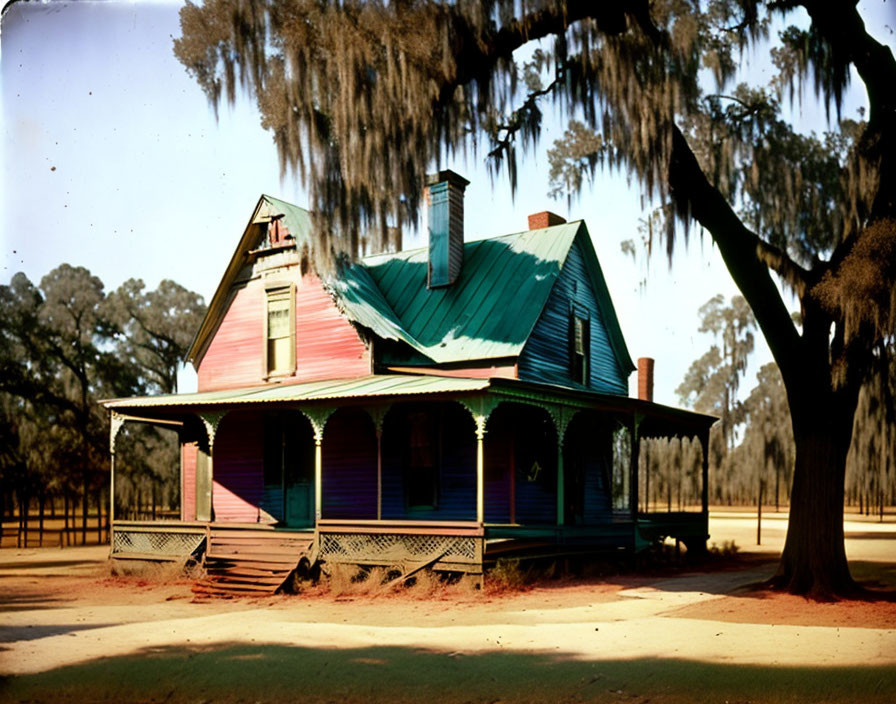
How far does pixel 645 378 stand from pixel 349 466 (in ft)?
49.3

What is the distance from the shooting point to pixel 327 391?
1858 centimetres

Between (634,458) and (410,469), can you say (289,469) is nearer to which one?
(410,469)

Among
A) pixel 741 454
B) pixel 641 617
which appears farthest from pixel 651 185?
pixel 741 454

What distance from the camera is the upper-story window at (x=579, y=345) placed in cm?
2320

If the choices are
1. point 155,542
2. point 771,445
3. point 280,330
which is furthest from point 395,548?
Answer: point 771,445

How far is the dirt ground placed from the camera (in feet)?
29.2

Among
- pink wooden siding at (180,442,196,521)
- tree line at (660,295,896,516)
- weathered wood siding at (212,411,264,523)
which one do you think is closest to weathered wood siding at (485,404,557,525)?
weathered wood siding at (212,411,264,523)

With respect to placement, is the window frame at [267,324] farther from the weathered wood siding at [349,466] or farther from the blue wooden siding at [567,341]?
the blue wooden siding at [567,341]

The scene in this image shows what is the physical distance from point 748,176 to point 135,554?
571 inches

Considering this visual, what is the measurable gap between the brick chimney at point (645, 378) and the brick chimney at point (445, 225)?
11.5m

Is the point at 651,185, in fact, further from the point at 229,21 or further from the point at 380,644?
the point at 380,644

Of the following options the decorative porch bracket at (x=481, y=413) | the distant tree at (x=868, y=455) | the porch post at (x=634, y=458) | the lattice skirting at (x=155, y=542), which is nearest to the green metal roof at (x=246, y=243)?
the lattice skirting at (x=155, y=542)

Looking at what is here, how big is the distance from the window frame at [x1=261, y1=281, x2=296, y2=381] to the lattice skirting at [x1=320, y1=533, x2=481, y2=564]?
229 inches

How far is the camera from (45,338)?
40.9m
